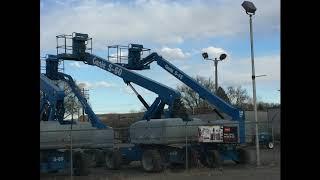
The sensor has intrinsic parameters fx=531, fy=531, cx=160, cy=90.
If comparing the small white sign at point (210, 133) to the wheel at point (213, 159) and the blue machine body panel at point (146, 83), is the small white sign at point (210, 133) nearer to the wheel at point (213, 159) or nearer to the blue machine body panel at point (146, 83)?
the wheel at point (213, 159)

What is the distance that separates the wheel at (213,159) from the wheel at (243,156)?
1540 millimetres

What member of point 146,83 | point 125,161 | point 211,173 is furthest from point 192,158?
point 146,83

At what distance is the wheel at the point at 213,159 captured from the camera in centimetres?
2094

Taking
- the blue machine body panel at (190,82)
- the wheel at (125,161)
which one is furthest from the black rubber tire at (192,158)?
the blue machine body panel at (190,82)

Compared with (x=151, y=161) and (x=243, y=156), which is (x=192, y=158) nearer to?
(x=151, y=161)

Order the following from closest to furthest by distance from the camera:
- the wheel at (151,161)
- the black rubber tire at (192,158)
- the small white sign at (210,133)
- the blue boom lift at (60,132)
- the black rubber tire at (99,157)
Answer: the blue boom lift at (60,132), the wheel at (151,161), the small white sign at (210,133), the black rubber tire at (192,158), the black rubber tire at (99,157)

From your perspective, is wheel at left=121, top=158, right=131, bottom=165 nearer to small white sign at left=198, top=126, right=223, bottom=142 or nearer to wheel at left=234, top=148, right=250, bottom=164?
small white sign at left=198, top=126, right=223, bottom=142

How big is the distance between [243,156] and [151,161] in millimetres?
4331

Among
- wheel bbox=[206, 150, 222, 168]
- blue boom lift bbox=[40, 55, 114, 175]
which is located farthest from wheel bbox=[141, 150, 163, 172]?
wheel bbox=[206, 150, 222, 168]

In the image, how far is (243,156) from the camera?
22547 mm

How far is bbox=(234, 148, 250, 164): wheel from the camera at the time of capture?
73.5ft

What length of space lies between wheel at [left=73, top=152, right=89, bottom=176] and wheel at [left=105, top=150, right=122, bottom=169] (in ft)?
9.12
